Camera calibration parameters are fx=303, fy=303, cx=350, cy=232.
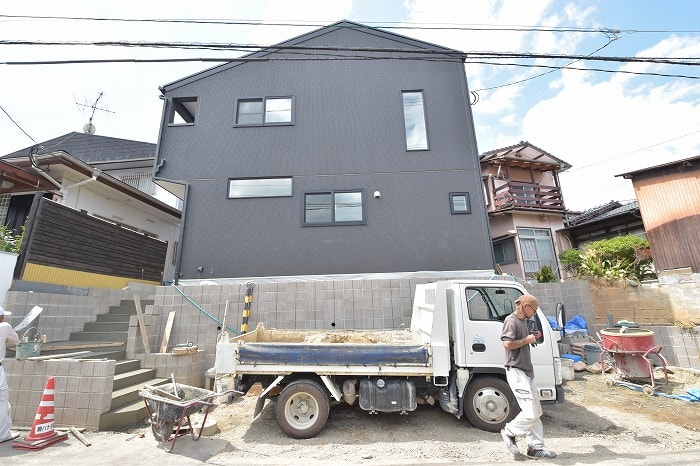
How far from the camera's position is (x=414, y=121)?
9.73 metres

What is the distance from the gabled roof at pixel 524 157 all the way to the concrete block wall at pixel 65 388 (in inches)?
669

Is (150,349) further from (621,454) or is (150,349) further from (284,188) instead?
(621,454)

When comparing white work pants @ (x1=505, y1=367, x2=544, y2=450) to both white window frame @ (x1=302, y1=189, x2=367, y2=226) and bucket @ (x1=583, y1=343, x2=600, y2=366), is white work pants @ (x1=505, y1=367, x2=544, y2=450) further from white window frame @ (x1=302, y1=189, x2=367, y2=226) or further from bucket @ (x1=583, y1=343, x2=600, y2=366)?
white window frame @ (x1=302, y1=189, x2=367, y2=226)

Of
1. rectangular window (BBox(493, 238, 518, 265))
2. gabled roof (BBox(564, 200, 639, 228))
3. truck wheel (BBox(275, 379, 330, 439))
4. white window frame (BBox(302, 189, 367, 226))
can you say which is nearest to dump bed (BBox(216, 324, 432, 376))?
truck wheel (BBox(275, 379, 330, 439))

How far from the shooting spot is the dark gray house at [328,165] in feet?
28.1

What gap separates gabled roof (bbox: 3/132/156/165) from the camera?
13.5m

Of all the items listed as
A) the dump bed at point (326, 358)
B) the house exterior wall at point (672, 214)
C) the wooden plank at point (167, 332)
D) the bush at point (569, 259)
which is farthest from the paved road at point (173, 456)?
the bush at point (569, 259)

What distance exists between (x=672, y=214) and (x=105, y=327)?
17867 mm

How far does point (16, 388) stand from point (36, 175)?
21.4 ft

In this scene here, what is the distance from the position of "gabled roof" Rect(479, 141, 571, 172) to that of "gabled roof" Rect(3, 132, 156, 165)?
16658mm

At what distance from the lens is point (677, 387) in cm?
598

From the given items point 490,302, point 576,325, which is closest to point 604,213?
point 576,325

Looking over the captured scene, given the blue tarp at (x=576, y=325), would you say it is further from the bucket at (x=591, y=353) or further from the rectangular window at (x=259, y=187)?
the rectangular window at (x=259, y=187)

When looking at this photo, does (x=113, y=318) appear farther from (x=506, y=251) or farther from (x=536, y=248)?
(x=536, y=248)
